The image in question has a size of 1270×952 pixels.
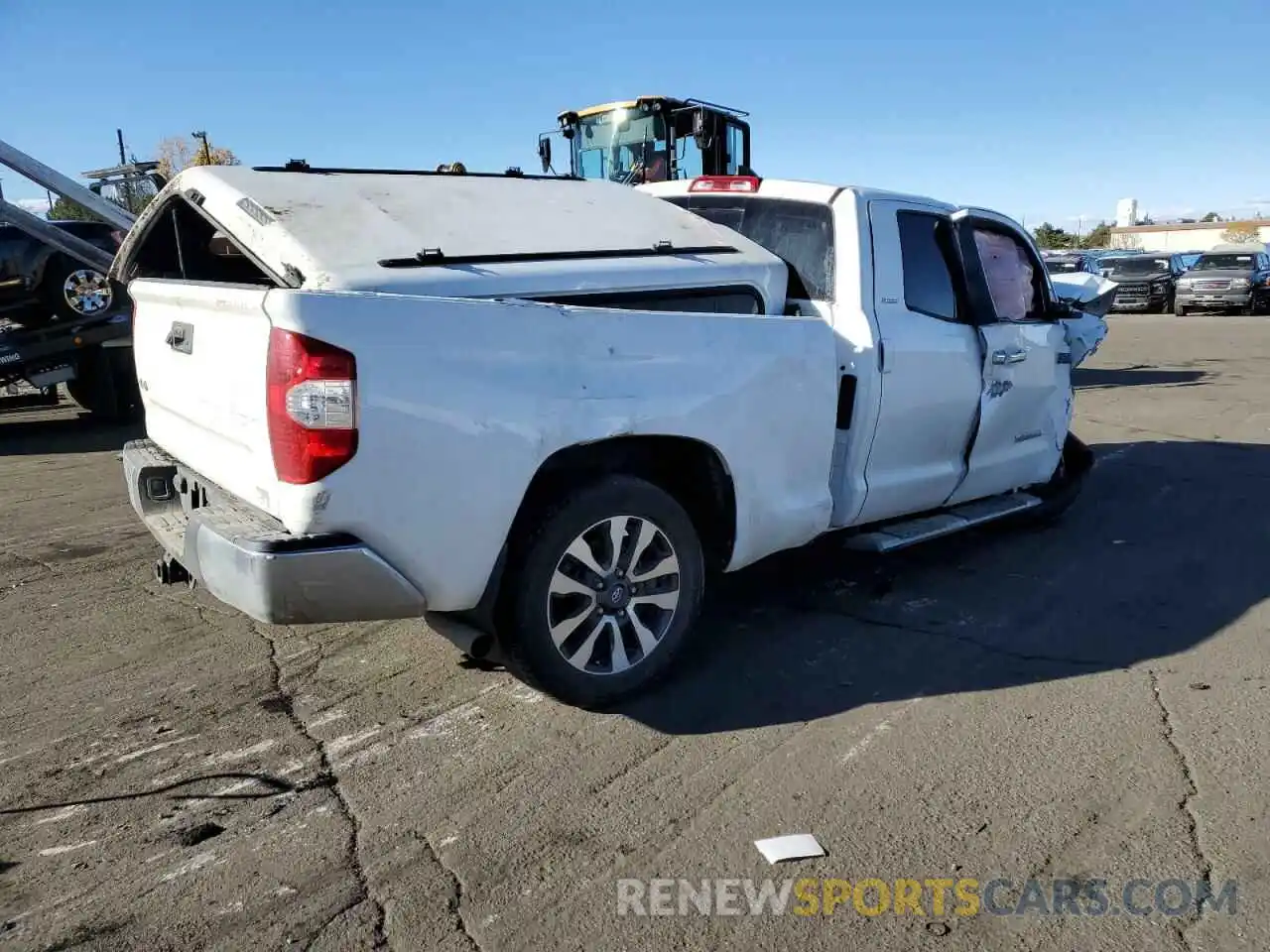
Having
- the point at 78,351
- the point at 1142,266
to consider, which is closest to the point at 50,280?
the point at 78,351

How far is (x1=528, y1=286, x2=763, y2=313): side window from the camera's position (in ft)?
12.5

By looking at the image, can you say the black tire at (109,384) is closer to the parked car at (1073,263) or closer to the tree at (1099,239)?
the parked car at (1073,263)

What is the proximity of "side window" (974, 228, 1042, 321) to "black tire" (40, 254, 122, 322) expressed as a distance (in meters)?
8.65

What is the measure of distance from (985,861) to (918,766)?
0.54 metres

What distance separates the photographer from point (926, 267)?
5.06 metres

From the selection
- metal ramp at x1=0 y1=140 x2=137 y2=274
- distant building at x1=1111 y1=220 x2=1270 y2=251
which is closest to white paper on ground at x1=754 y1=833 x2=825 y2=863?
metal ramp at x1=0 y1=140 x2=137 y2=274

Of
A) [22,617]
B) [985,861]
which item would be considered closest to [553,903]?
[985,861]

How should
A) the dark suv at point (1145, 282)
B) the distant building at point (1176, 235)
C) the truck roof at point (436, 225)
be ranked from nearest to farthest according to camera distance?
the truck roof at point (436, 225) → the dark suv at point (1145, 282) → the distant building at point (1176, 235)

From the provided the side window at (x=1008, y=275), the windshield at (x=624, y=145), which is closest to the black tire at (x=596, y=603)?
the side window at (x=1008, y=275)

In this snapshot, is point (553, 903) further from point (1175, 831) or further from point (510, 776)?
point (1175, 831)

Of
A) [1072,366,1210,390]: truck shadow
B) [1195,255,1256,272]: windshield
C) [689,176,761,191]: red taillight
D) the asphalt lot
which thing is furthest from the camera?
[1195,255,1256,272]: windshield

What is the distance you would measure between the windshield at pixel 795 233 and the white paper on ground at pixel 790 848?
8.46ft

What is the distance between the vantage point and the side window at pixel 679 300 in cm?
382

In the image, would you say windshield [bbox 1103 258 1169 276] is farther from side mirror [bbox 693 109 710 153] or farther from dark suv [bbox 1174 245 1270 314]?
side mirror [bbox 693 109 710 153]
